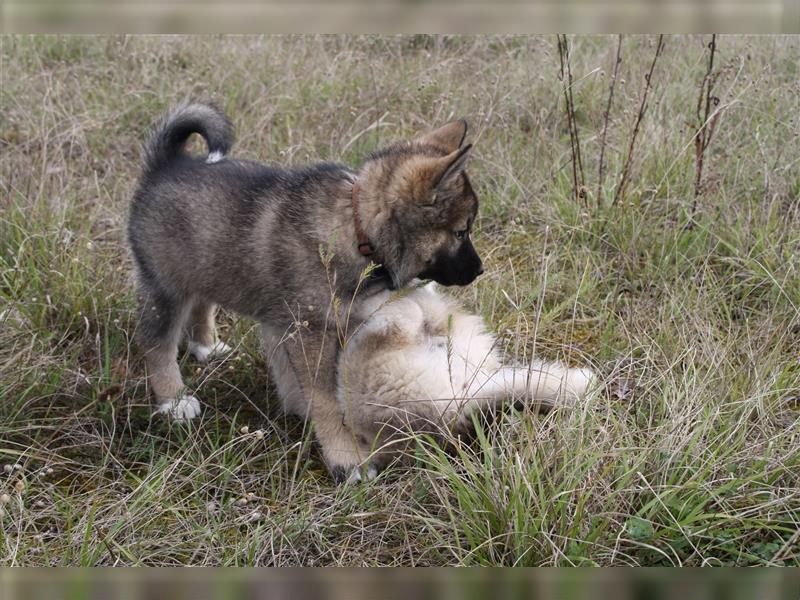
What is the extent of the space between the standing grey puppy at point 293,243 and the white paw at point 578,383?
0.64 metres

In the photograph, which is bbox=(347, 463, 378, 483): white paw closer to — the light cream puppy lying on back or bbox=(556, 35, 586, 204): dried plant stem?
the light cream puppy lying on back

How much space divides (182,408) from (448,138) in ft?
5.25

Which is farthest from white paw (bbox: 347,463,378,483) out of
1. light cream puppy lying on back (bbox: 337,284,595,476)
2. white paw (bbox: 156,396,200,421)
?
white paw (bbox: 156,396,200,421)

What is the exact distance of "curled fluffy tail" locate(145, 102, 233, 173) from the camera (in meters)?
3.72

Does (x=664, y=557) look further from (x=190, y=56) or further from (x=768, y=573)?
(x=190, y=56)

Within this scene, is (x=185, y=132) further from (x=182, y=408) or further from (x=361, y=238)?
(x=182, y=408)

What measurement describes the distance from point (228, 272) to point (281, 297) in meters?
0.31

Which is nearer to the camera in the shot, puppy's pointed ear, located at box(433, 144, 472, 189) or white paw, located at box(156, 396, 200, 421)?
puppy's pointed ear, located at box(433, 144, 472, 189)

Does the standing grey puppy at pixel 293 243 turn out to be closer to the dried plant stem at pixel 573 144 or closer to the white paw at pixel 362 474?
the white paw at pixel 362 474

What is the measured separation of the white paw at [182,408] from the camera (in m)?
3.30

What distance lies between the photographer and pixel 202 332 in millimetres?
4059

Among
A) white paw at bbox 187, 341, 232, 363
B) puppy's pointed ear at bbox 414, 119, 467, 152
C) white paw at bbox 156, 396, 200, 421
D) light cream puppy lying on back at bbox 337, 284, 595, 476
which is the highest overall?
puppy's pointed ear at bbox 414, 119, 467, 152

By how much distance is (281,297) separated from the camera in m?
3.40
